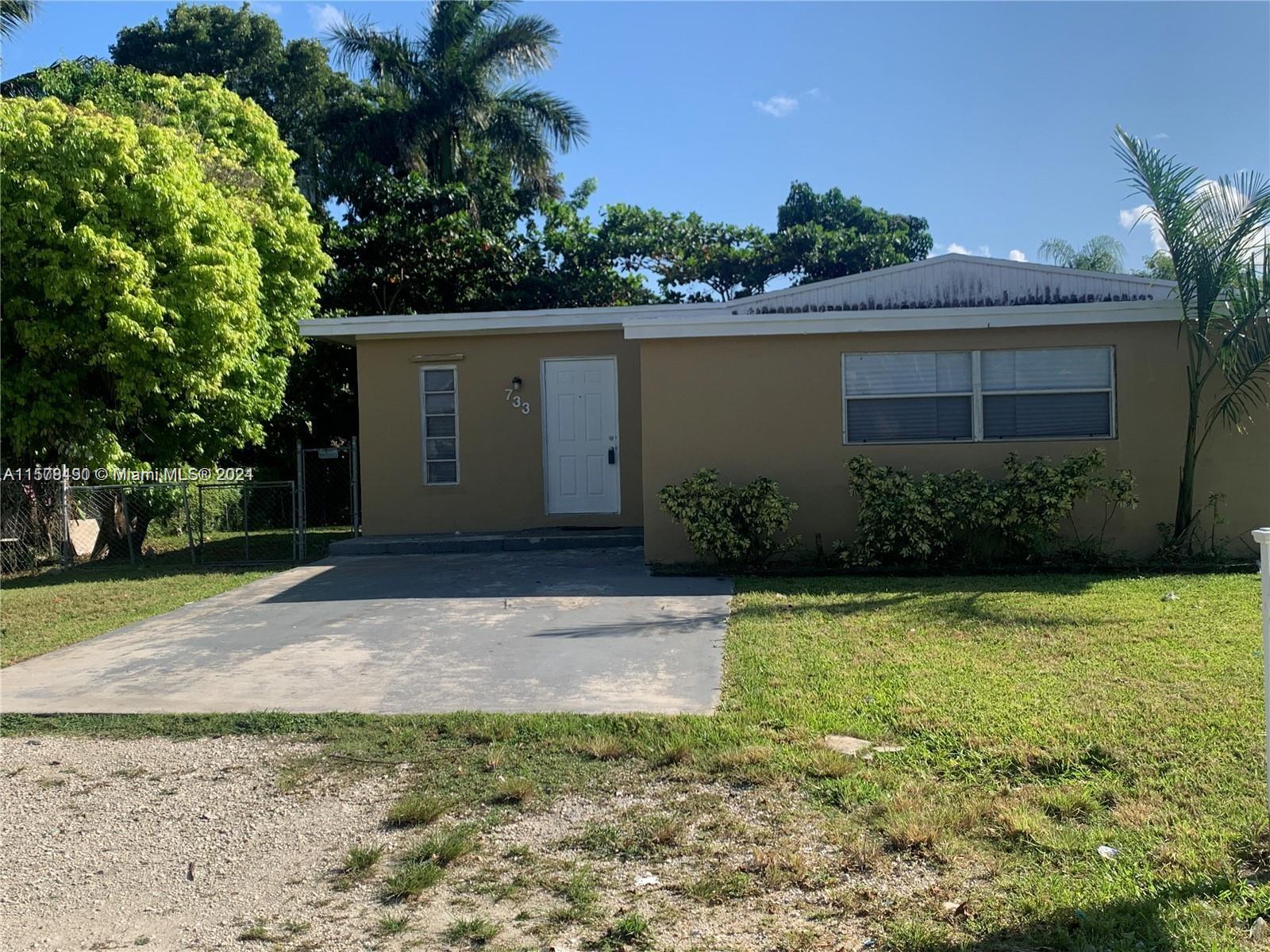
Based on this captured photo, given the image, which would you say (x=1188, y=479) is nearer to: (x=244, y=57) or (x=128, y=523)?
(x=128, y=523)

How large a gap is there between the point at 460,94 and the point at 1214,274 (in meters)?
18.0

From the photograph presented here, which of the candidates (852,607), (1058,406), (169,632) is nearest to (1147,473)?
(1058,406)

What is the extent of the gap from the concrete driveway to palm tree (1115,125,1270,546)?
5.28m

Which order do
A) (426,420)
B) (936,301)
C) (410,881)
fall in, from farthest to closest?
(426,420)
(936,301)
(410,881)

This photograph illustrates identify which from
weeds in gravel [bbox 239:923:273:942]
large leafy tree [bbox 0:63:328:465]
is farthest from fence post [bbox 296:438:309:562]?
weeds in gravel [bbox 239:923:273:942]

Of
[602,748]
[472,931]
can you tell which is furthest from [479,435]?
[472,931]

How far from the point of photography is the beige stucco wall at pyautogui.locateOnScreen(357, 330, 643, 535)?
13266 mm

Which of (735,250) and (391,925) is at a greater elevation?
(735,250)

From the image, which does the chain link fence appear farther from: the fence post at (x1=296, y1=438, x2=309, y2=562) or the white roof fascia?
the white roof fascia

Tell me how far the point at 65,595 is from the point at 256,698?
5.42 metres

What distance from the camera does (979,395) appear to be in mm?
10750

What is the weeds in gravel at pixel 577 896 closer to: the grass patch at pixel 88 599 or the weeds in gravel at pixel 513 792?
the weeds in gravel at pixel 513 792

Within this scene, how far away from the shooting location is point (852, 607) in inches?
332

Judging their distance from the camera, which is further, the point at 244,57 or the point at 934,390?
the point at 244,57
